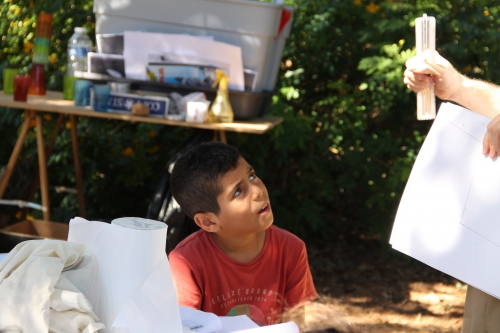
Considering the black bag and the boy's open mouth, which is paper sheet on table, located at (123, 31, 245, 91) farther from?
the boy's open mouth

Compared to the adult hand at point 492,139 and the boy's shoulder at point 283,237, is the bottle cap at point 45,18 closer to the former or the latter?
the boy's shoulder at point 283,237

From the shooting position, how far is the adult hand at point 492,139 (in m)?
1.42

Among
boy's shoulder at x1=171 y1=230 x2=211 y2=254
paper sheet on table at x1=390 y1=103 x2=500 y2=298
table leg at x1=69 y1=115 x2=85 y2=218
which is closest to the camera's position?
paper sheet on table at x1=390 y1=103 x2=500 y2=298

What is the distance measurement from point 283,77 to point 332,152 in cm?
61

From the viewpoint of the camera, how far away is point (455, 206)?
1.45 metres

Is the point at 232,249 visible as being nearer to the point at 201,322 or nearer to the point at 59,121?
the point at 201,322

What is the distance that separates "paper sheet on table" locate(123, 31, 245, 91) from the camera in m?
3.30

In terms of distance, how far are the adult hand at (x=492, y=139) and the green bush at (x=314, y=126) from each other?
8.79ft

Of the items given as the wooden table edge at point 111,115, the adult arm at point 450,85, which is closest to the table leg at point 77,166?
the wooden table edge at point 111,115

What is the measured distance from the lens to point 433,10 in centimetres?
413

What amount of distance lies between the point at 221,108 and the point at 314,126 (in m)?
1.56

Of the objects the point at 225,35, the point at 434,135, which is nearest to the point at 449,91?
the point at 434,135

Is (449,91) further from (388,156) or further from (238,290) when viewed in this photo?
(388,156)

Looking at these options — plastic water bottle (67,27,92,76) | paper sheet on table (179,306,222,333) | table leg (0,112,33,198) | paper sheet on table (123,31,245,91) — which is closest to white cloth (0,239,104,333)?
paper sheet on table (179,306,222,333)
